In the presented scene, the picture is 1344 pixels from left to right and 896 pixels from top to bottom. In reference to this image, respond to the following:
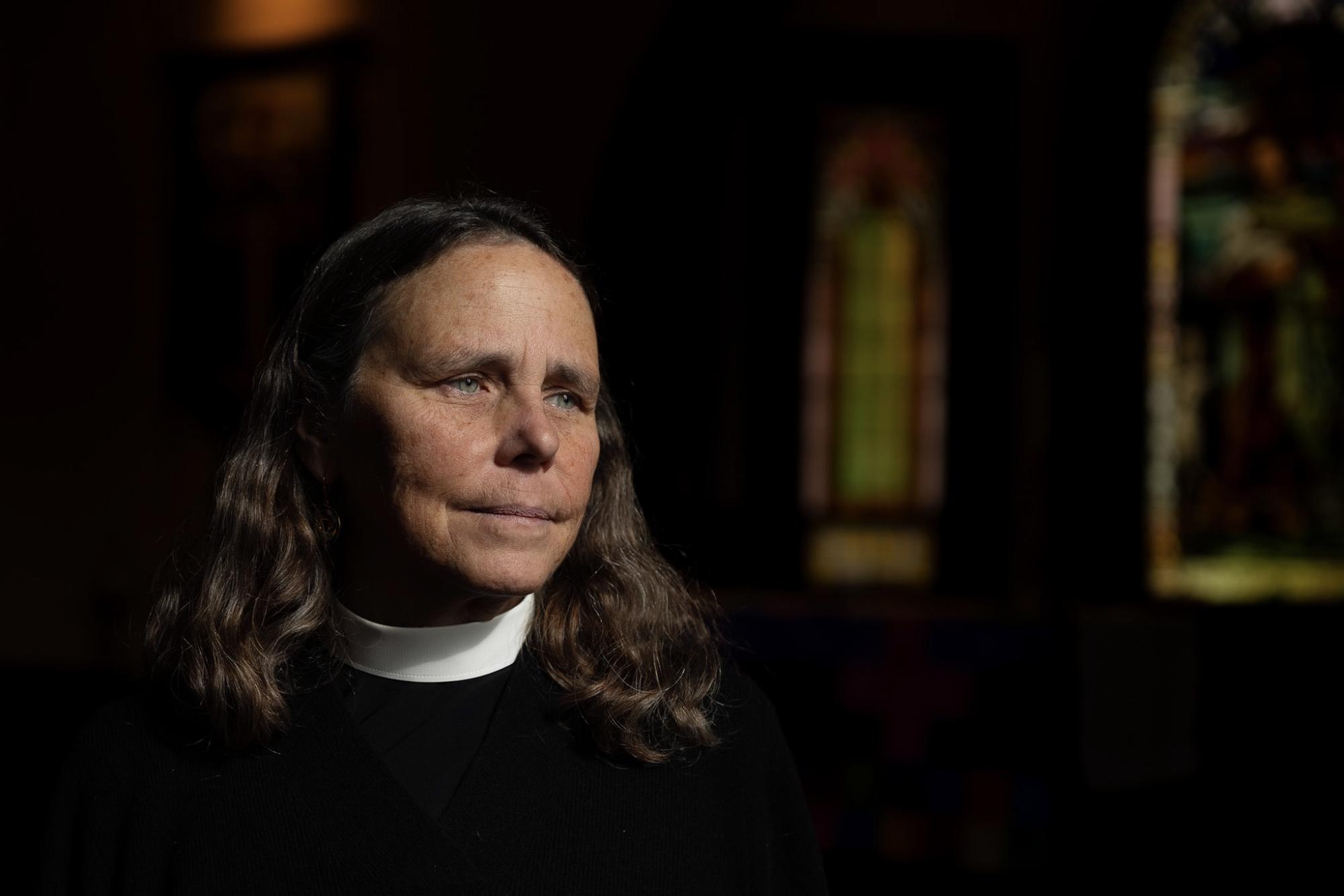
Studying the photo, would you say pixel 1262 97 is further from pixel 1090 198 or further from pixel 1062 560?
pixel 1062 560

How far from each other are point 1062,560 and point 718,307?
219 cm

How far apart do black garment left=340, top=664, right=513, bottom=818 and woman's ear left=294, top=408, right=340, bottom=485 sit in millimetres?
205

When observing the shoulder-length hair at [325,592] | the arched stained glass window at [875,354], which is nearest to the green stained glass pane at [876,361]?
the arched stained glass window at [875,354]

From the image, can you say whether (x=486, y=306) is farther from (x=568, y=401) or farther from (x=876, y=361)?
(x=876, y=361)

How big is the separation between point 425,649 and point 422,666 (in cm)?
2

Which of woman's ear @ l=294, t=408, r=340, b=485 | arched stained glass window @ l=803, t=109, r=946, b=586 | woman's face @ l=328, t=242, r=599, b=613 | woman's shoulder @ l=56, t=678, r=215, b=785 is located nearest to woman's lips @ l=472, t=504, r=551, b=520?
woman's face @ l=328, t=242, r=599, b=613

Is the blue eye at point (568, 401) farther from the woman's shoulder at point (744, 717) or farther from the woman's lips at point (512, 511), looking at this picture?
the woman's shoulder at point (744, 717)

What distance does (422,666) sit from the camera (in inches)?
59.3

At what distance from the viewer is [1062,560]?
772cm

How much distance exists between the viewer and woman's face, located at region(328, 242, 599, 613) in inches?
55.4

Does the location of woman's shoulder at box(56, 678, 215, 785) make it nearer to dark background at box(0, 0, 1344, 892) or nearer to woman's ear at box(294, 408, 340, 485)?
woman's ear at box(294, 408, 340, 485)

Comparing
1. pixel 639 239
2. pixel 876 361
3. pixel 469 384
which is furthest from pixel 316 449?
pixel 876 361

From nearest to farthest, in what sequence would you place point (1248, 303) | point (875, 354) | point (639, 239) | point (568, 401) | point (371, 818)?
point (371, 818), point (568, 401), point (639, 239), point (1248, 303), point (875, 354)

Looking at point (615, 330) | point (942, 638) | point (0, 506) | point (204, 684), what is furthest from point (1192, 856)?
point (0, 506)
